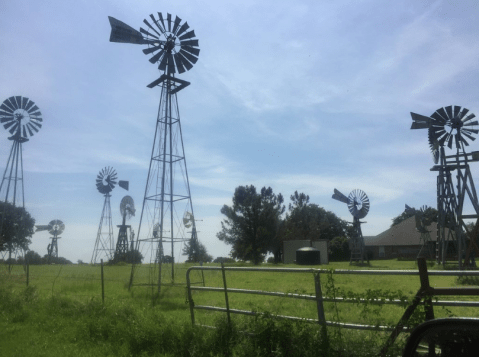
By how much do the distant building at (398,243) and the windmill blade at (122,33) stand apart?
47291 millimetres

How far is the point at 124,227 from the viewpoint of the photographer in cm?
4734

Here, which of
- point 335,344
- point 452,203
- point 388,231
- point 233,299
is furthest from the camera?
point 388,231

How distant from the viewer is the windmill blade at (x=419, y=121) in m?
27.8

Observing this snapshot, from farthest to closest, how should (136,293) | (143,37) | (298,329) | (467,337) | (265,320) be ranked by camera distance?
(143,37), (136,293), (265,320), (298,329), (467,337)

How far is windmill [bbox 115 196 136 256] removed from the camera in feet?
145

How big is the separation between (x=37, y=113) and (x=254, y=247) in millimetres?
30071

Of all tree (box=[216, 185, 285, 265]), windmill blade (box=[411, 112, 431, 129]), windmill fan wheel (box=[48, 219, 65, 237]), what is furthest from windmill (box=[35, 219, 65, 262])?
windmill blade (box=[411, 112, 431, 129])

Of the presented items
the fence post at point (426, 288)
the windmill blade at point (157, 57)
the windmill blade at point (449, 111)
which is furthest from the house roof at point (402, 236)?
the fence post at point (426, 288)

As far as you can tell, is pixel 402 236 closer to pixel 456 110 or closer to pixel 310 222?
pixel 310 222

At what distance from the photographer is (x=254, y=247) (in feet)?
166

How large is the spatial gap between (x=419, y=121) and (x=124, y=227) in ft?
108

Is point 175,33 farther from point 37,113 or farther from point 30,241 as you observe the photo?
point 30,241

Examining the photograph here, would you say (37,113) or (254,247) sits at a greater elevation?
(37,113)

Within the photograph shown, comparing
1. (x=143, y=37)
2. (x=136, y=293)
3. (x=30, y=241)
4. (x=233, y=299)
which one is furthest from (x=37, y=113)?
(x=30, y=241)
